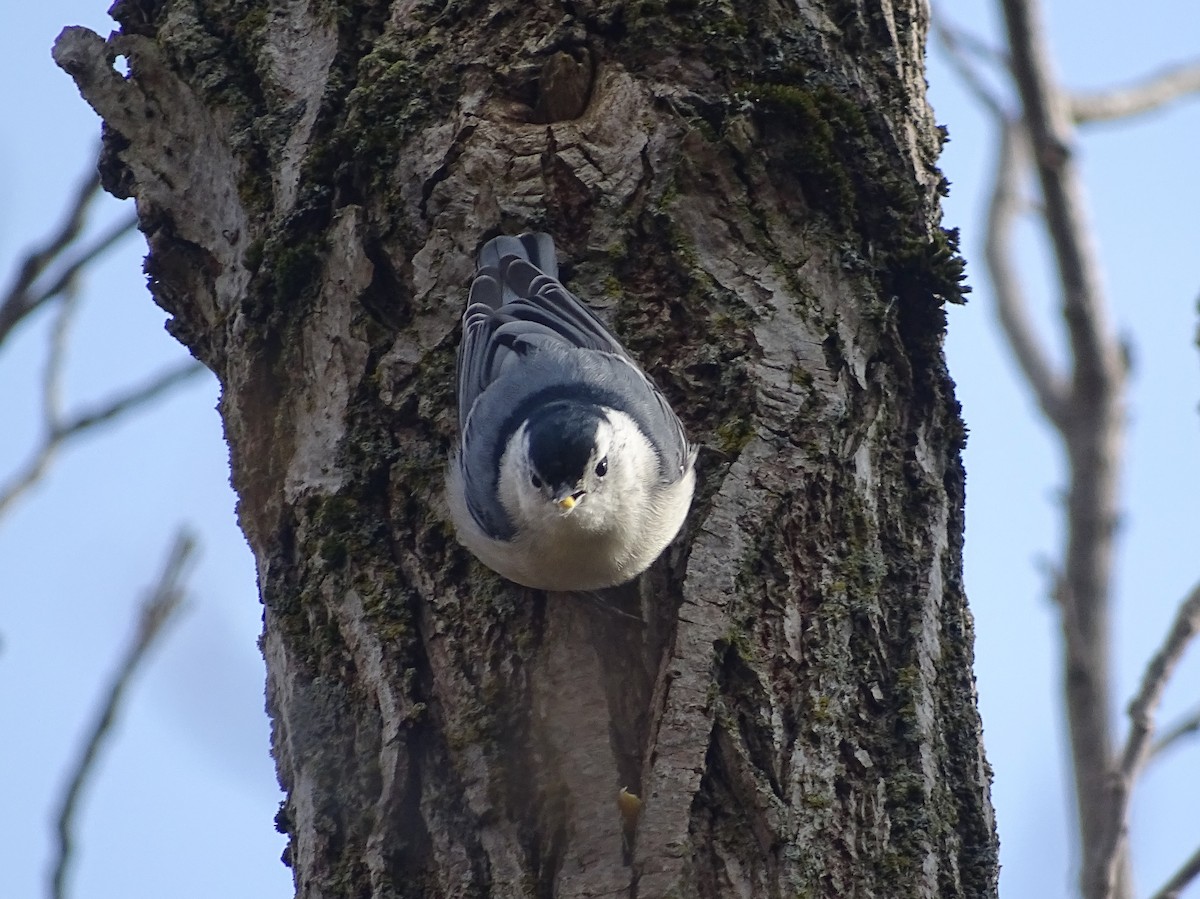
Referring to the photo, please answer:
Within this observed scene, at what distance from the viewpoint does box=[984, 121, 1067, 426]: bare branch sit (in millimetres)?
2839

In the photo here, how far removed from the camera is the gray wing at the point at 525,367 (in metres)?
2.64

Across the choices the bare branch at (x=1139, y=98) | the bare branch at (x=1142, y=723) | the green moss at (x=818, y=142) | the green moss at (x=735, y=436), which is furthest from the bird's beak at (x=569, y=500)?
the bare branch at (x=1139, y=98)

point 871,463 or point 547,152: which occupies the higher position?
point 547,152

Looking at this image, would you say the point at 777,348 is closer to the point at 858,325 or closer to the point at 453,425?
the point at 858,325

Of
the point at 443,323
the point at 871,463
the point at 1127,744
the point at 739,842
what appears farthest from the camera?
the point at 443,323

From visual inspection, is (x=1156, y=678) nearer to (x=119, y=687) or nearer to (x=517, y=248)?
(x=517, y=248)

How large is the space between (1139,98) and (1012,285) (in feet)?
3.49

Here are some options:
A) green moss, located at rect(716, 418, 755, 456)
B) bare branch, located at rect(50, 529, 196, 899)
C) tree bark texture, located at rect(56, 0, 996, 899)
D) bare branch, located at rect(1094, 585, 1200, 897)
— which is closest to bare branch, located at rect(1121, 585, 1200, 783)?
bare branch, located at rect(1094, 585, 1200, 897)

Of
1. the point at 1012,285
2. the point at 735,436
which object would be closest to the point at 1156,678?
the point at 735,436

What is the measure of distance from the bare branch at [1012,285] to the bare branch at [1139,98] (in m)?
0.27

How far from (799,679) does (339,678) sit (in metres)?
0.75

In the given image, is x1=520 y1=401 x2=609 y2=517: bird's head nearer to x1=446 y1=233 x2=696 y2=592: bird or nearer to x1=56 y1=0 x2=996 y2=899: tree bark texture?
x1=446 y1=233 x2=696 y2=592: bird

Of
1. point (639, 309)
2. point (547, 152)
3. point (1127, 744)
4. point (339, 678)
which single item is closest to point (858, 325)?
point (639, 309)

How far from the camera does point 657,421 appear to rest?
270 centimetres
